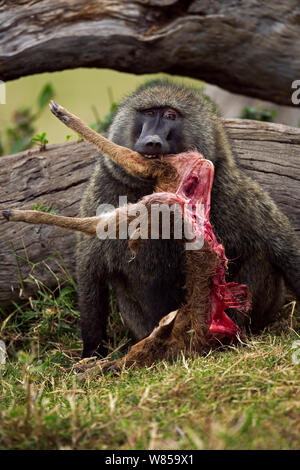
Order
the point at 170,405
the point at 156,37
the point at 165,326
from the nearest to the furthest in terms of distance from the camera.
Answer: the point at 170,405
the point at 165,326
the point at 156,37

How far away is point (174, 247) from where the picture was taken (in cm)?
319

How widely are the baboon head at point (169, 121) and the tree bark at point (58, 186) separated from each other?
19.4 inches

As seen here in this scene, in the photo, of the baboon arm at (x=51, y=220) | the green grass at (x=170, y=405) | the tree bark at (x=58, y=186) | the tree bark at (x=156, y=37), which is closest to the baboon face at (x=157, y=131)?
the baboon arm at (x=51, y=220)

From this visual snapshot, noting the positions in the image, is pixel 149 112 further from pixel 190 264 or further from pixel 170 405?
pixel 170 405

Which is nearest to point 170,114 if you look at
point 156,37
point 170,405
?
point 156,37

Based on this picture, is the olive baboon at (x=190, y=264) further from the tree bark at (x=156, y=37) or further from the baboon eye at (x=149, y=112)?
the tree bark at (x=156, y=37)

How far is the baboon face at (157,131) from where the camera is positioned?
2928 mm

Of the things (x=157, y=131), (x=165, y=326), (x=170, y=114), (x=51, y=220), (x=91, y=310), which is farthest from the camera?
(x=91, y=310)

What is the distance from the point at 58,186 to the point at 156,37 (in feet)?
3.70

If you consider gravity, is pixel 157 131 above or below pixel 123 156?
above

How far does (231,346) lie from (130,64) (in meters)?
2.08

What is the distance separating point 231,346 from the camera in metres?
3.11

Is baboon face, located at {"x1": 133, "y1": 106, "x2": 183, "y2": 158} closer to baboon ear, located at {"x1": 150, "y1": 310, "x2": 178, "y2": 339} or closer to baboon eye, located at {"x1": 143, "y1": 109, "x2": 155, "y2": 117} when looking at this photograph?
baboon eye, located at {"x1": 143, "y1": 109, "x2": 155, "y2": 117}
